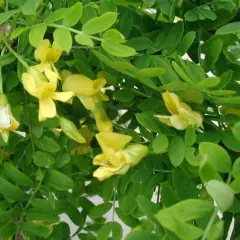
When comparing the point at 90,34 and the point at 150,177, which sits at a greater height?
the point at 90,34

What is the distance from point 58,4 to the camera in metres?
0.43

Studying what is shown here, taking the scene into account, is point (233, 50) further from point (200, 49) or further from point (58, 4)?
point (58, 4)

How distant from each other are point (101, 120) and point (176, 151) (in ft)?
0.24

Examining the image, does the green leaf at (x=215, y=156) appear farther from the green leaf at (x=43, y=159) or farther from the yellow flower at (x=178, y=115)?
the green leaf at (x=43, y=159)

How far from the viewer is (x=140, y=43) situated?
43 cm

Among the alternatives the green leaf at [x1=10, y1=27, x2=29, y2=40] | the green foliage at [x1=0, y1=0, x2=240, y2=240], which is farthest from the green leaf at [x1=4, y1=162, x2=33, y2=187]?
the green leaf at [x1=10, y1=27, x2=29, y2=40]

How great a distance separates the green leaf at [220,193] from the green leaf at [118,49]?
100 mm

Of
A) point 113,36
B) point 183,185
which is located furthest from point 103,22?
point 183,185

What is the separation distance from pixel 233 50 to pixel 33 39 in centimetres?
15

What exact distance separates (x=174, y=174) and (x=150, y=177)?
0.20 ft

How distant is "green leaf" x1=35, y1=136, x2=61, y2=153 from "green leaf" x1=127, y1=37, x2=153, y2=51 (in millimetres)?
94

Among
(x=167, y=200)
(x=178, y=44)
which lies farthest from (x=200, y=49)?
(x=167, y=200)

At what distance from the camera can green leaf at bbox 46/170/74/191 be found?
44 cm

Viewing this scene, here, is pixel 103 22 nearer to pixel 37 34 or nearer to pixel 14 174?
pixel 37 34
